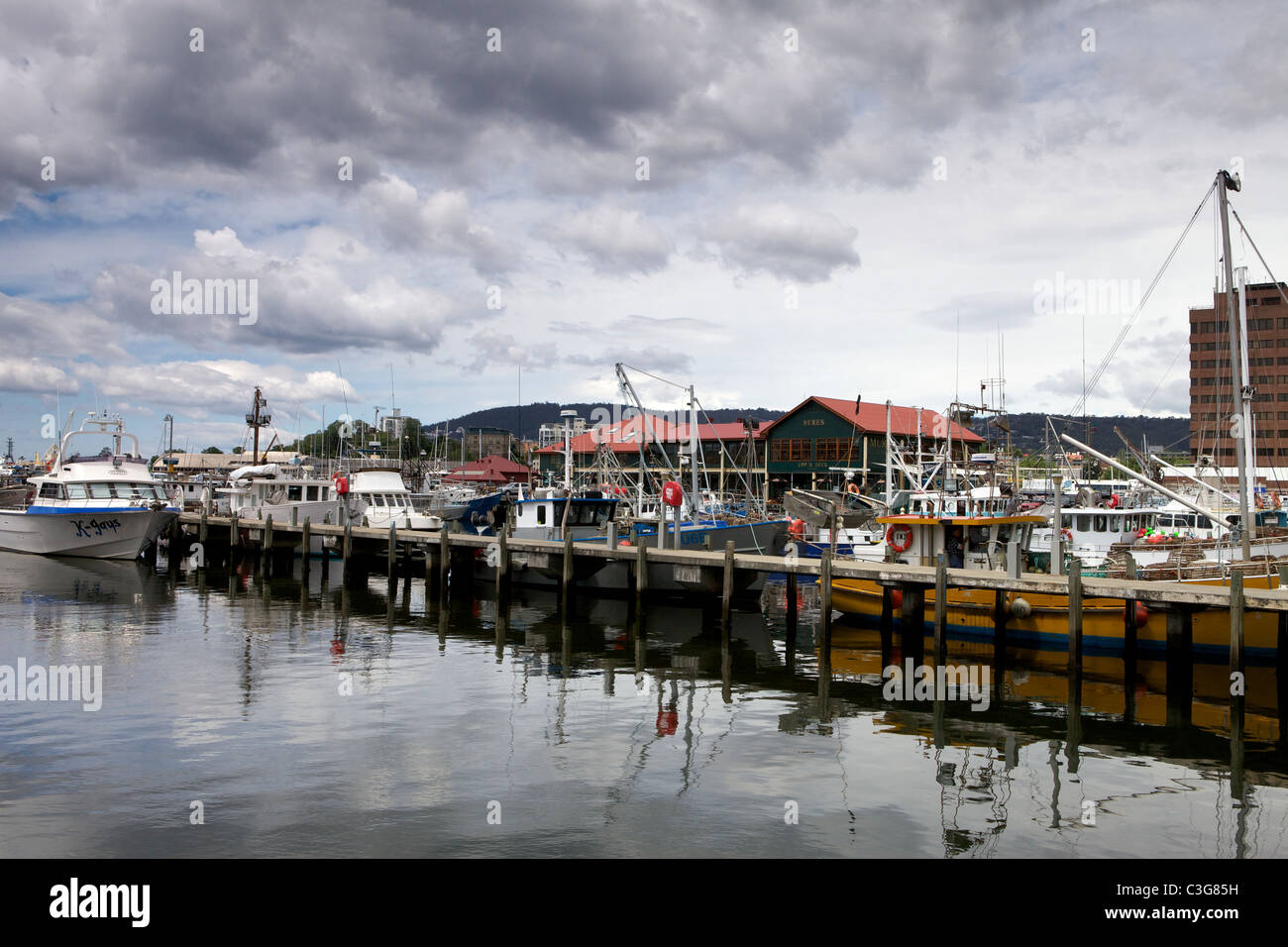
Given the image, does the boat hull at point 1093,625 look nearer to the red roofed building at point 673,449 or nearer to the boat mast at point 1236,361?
the boat mast at point 1236,361

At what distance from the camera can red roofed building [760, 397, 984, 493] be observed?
66.3 meters

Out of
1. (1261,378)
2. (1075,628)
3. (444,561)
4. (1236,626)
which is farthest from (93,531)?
(1261,378)

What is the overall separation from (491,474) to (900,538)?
70.7m

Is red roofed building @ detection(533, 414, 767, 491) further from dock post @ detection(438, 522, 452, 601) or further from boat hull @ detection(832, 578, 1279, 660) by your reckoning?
boat hull @ detection(832, 578, 1279, 660)

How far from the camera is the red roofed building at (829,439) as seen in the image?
6631 cm

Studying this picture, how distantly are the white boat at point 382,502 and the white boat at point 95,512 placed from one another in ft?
26.8

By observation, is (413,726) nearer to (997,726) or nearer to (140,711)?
(140,711)

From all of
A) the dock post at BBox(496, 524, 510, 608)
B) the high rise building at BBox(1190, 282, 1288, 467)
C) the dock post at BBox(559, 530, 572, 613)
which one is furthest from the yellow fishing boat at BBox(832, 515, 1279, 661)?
the high rise building at BBox(1190, 282, 1288, 467)

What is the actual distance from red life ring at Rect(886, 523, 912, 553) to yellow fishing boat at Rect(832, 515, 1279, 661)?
0.03 m

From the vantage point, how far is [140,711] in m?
15.3

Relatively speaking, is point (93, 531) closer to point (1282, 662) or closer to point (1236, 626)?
point (1236, 626)

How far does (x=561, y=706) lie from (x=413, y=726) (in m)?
2.82

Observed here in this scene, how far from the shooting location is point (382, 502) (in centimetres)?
4572
